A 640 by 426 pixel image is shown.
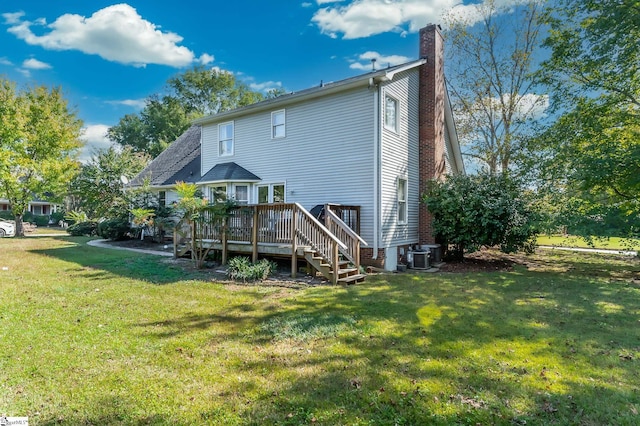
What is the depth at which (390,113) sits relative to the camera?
477 inches

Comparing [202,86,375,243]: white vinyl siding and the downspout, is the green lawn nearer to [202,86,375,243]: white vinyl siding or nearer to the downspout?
the downspout

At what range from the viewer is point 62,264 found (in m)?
10.5

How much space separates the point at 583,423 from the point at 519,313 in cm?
372

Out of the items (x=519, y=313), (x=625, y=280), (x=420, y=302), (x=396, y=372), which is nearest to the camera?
(x=396, y=372)

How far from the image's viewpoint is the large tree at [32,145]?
19375mm

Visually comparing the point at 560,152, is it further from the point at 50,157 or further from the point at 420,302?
the point at 50,157

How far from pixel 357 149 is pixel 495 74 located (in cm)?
1543

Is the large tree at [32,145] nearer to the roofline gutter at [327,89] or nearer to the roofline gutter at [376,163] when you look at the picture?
the roofline gutter at [327,89]

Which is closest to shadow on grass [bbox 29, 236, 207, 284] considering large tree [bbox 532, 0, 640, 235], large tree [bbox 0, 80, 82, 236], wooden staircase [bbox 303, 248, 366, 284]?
wooden staircase [bbox 303, 248, 366, 284]

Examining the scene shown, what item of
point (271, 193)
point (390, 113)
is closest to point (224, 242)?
point (271, 193)

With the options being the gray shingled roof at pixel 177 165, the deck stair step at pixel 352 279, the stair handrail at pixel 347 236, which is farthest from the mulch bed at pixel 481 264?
the gray shingled roof at pixel 177 165

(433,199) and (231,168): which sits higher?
(231,168)

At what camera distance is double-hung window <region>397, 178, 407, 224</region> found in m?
12.7

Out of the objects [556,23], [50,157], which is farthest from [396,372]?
[50,157]
